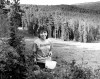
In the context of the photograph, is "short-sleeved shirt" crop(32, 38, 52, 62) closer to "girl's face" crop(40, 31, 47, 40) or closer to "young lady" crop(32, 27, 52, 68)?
"young lady" crop(32, 27, 52, 68)

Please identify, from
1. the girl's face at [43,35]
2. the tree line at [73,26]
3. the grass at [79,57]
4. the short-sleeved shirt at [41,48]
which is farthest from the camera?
the tree line at [73,26]

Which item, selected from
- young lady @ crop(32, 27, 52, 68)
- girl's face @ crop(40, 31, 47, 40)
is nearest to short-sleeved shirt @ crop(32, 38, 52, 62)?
young lady @ crop(32, 27, 52, 68)

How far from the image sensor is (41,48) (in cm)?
618

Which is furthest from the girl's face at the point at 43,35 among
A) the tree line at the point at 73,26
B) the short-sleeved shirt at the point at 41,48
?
the tree line at the point at 73,26

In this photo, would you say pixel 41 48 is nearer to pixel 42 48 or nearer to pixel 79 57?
pixel 42 48

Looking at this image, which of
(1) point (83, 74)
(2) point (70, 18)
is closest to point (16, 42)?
(1) point (83, 74)

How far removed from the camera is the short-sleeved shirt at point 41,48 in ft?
20.2

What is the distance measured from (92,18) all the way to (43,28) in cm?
1963

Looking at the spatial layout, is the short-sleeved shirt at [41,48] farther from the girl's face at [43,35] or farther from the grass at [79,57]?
the grass at [79,57]

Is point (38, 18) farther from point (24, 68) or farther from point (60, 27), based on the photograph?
point (24, 68)

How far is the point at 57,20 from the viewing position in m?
26.0

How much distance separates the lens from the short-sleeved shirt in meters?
6.14

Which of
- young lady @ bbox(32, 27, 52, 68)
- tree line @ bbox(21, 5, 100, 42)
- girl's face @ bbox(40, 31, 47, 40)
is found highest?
girl's face @ bbox(40, 31, 47, 40)

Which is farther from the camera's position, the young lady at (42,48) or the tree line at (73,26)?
the tree line at (73,26)
